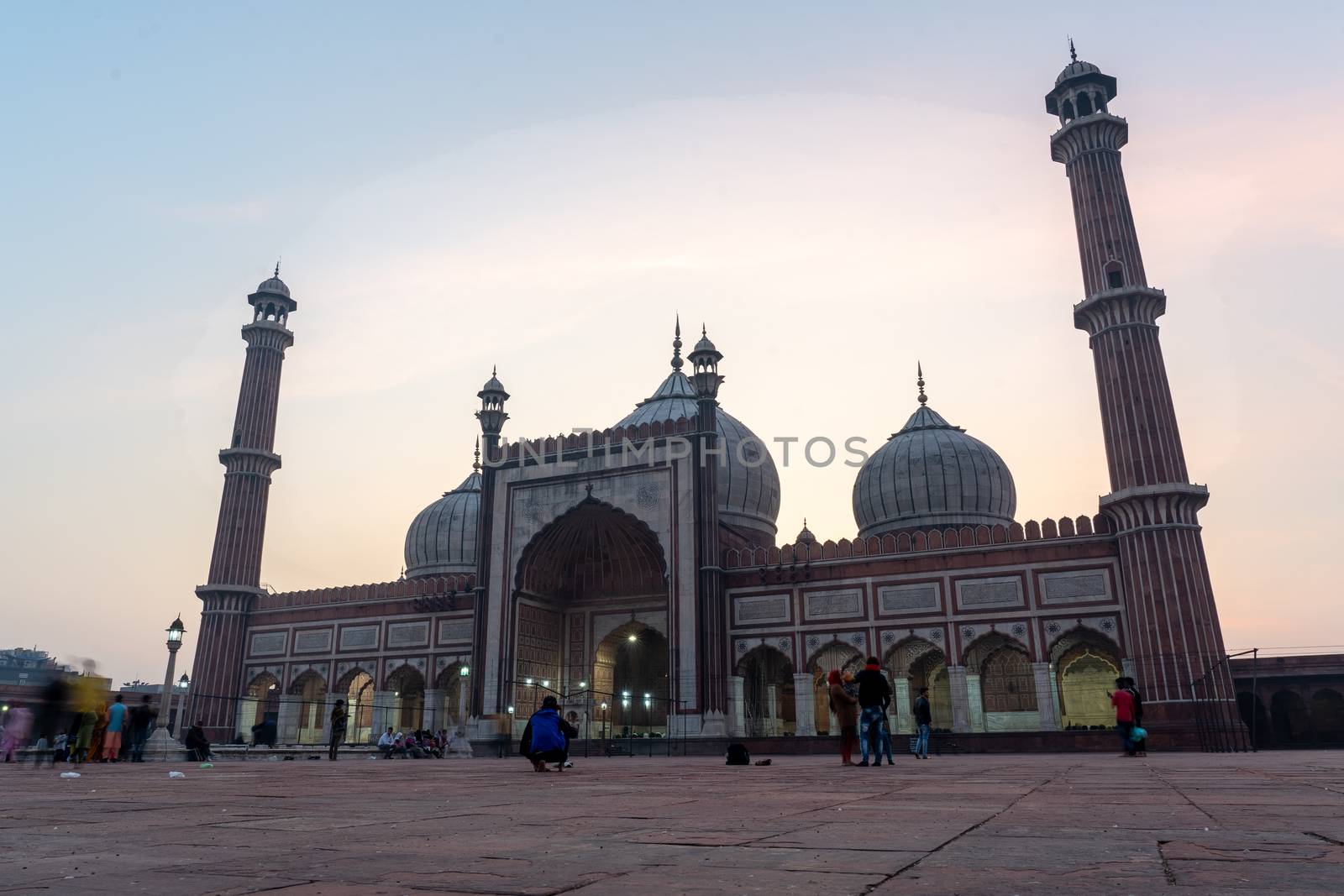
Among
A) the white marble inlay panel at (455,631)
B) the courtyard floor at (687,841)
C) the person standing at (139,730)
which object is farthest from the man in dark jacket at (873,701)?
the white marble inlay panel at (455,631)

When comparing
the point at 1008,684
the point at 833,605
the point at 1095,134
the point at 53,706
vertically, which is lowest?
the point at 53,706

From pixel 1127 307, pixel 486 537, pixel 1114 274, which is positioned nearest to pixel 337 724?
pixel 486 537

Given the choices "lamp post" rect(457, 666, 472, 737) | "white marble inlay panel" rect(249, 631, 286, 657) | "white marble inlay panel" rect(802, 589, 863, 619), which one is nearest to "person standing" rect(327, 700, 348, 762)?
"lamp post" rect(457, 666, 472, 737)

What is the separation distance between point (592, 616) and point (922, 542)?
1104 centimetres

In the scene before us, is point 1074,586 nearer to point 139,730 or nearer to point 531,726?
point 531,726

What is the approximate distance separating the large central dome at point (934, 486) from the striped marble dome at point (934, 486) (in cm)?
3

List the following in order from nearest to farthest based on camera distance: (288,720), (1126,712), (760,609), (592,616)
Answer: (1126,712), (760,609), (592,616), (288,720)

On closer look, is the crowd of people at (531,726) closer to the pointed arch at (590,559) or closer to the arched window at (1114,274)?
the pointed arch at (590,559)

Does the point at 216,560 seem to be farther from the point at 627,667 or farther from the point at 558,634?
the point at 627,667

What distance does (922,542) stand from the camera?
83.3 feet

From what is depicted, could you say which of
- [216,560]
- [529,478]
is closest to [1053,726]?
[529,478]

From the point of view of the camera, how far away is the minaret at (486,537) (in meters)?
27.6

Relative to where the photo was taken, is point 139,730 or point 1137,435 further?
point 1137,435

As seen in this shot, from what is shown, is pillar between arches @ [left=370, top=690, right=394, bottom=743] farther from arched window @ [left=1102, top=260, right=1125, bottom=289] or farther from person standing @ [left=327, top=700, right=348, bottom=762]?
arched window @ [left=1102, top=260, right=1125, bottom=289]
